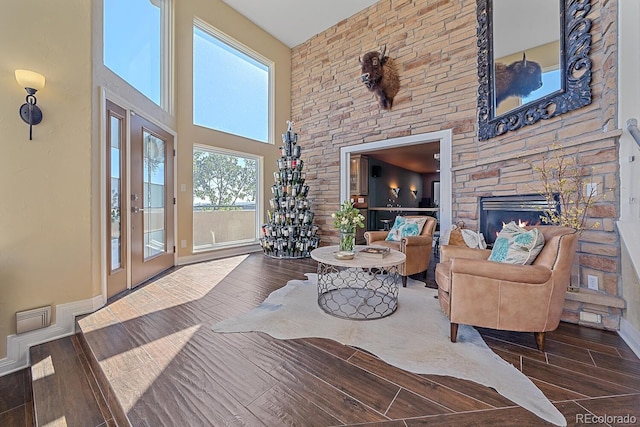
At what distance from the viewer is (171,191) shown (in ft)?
13.5

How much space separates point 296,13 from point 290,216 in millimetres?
3872

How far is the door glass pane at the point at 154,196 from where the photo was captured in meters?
3.52

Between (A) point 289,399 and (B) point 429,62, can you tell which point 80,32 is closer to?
(A) point 289,399

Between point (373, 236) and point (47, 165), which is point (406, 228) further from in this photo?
point (47, 165)

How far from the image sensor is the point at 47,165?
2174 mm

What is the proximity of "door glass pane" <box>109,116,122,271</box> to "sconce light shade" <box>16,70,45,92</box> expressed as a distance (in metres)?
0.68

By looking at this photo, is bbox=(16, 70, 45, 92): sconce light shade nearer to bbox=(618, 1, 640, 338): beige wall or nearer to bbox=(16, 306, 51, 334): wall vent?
bbox=(16, 306, 51, 334): wall vent

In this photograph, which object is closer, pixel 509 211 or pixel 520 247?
pixel 520 247

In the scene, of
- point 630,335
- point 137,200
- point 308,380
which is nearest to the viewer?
point 308,380

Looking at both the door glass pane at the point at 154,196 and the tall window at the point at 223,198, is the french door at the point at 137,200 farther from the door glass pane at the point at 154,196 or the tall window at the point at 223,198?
the tall window at the point at 223,198

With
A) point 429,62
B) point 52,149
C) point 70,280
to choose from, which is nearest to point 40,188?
point 52,149

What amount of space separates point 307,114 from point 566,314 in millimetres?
5369

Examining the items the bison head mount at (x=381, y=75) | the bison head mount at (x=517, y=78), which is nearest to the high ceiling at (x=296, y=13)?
the bison head mount at (x=381, y=75)

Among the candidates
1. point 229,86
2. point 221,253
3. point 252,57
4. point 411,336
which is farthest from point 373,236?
point 252,57
